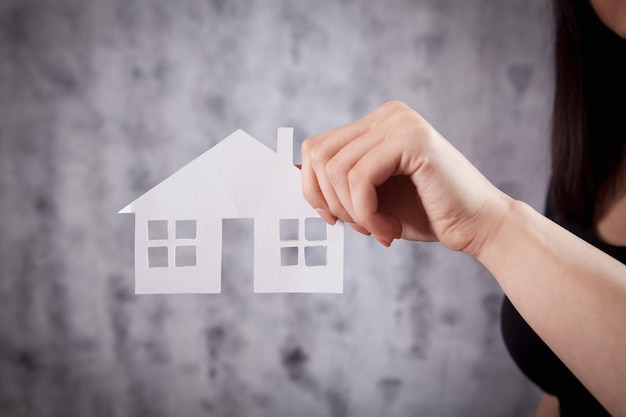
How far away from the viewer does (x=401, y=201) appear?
1.97ft

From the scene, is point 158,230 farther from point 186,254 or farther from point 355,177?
point 355,177

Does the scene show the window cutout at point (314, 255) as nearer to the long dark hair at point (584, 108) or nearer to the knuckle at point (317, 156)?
the long dark hair at point (584, 108)

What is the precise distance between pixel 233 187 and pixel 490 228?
320 millimetres

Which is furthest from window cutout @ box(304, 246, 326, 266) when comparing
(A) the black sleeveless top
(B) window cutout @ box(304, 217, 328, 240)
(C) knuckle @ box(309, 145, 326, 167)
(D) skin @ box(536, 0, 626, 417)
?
(C) knuckle @ box(309, 145, 326, 167)

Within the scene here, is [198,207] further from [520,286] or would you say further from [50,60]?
[50,60]

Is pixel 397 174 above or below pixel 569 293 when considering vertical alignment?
above

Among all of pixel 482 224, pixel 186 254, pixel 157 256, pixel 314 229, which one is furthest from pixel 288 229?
pixel 482 224

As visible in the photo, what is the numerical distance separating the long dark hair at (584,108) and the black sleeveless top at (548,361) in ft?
0.22

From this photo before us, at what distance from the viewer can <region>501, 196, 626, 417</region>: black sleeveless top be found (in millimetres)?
806

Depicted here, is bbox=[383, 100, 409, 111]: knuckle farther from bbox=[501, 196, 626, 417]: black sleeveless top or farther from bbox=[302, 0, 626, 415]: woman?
bbox=[501, 196, 626, 417]: black sleeveless top

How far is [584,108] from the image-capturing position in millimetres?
829

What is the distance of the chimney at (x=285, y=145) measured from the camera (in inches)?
23.0

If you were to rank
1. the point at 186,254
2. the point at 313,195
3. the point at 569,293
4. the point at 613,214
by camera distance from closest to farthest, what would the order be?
the point at 569,293 < the point at 313,195 < the point at 613,214 < the point at 186,254

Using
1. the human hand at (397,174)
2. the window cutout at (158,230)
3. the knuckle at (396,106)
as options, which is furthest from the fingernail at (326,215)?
the window cutout at (158,230)
